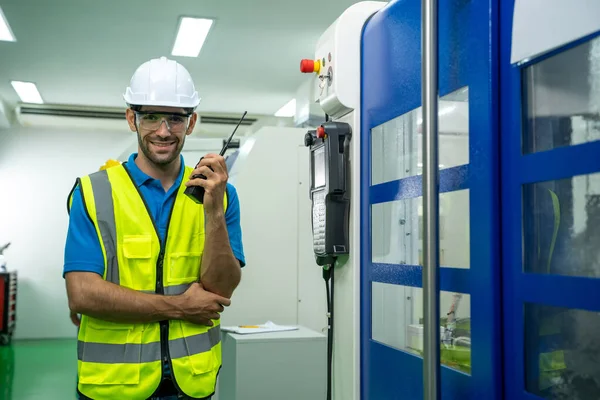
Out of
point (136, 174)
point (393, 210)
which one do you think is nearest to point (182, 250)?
point (136, 174)

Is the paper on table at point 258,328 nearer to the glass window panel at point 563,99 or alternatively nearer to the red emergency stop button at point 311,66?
the red emergency stop button at point 311,66

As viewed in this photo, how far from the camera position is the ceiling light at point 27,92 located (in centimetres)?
801

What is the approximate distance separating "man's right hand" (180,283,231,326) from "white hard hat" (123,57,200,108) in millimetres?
555

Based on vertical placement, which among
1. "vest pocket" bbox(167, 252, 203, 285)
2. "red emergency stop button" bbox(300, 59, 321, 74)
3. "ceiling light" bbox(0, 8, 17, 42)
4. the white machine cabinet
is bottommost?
the white machine cabinet

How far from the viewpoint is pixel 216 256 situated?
6.02ft

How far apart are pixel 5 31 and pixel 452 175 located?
571 centimetres

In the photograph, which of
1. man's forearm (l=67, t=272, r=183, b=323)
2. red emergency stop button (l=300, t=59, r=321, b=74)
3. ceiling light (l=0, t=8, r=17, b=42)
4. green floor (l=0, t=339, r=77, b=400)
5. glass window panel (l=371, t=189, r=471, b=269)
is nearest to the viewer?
glass window panel (l=371, t=189, r=471, b=269)

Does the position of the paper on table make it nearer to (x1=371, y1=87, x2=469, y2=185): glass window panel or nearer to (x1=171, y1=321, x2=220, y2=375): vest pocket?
(x1=171, y1=321, x2=220, y2=375): vest pocket

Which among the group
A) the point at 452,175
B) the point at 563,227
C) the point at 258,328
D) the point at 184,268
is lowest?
the point at 258,328

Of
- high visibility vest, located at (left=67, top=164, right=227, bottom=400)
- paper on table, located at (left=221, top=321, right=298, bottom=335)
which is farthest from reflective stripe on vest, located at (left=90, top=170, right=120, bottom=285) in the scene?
paper on table, located at (left=221, top=321, right=298, bottom=335)

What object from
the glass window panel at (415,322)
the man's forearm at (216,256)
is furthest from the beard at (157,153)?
the glass window panel at (415,322)

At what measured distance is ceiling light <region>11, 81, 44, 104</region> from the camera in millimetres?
8008

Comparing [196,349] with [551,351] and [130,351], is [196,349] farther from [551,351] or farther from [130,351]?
[551,351]

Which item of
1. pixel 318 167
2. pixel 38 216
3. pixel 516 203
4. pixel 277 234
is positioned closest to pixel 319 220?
pixel 318 167
